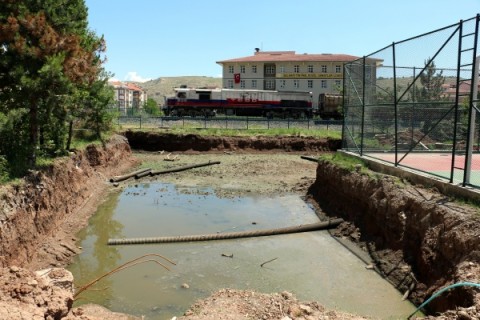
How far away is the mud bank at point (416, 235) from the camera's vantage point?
713 cm

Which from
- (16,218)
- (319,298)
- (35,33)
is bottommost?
(319,298)

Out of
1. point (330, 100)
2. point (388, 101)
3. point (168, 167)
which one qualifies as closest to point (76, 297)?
point (388, 101)

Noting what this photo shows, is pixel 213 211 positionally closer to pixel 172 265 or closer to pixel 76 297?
pixel 172 265

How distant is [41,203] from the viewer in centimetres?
1102

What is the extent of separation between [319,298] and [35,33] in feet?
32.9

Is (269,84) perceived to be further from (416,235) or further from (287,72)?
(416,235)

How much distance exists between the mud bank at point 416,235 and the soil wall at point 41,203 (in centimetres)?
769

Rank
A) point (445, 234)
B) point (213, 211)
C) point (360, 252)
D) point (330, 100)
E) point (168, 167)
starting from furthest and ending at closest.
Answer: point (330, 100) < point (168, 167) < point (213, 211) < point (360, 252) < point (445, 234)

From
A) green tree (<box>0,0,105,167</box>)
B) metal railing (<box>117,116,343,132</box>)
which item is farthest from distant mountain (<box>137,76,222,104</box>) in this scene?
green tree (<box>0,0,105,167</box>)

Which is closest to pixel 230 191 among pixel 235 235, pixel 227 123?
pixel 235 235

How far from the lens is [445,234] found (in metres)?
8.02

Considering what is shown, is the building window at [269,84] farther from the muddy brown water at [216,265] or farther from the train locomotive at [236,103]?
the muddy brown water at [216,265]

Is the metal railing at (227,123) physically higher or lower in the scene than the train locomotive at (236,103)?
lower

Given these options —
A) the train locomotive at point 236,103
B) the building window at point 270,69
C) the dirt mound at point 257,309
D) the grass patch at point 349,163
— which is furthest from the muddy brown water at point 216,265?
the building window at point 270,69
